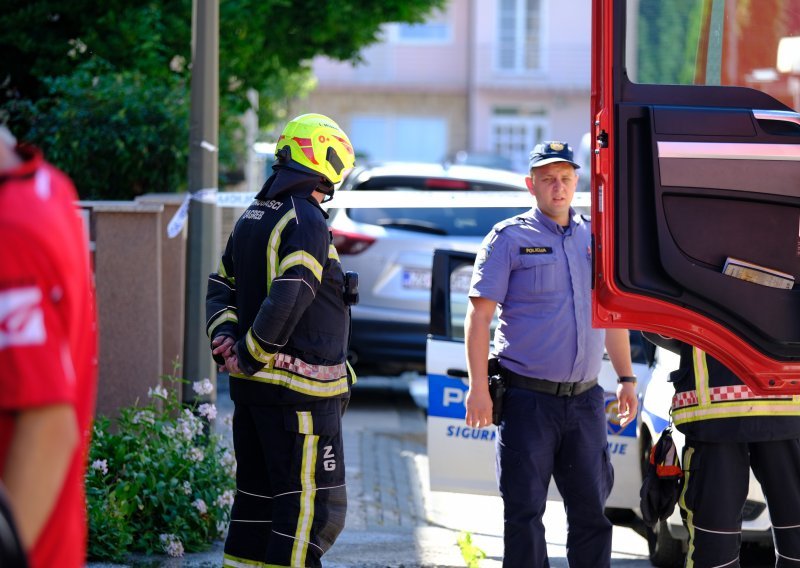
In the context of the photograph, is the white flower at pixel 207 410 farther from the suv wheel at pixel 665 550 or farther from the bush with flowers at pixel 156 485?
the suv wheel at pixel 665 550

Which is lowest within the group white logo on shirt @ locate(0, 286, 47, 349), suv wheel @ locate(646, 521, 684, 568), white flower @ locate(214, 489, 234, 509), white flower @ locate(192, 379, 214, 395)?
suv wheel @ locate(646, 521, 684, 568)

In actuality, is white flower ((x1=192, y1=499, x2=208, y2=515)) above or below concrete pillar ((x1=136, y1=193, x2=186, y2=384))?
below

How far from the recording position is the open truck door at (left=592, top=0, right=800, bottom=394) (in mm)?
3812

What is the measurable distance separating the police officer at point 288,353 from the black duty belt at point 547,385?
66 cm

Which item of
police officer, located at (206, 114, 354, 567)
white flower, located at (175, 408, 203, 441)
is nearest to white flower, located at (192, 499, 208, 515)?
white flower, located at (175, 408, 203, 441)

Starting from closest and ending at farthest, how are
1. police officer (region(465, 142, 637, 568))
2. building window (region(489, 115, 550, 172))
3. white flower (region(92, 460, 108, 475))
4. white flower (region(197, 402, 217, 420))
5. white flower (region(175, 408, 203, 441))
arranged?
police officer (region(465, 142, 637, 568))
white flower (region(92, 460, 108, 475))
white flower (region(175, 408, 203, 441))
white flower (region(197, 402, 217, 420))
building window (region(489, 115, 550, 172))

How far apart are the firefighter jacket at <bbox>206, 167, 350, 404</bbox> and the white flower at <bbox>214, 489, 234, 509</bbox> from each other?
3.69 feet

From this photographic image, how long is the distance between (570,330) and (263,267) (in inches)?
48.1

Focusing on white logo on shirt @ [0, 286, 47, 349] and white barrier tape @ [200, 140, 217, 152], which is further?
white barrier tape @ [200, 140, 217, 152]

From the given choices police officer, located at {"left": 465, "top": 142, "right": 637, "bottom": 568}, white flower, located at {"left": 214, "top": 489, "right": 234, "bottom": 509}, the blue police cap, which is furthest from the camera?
white flower, located at {"left": 214, "top": 489, "right": 234, "bottom": 509}

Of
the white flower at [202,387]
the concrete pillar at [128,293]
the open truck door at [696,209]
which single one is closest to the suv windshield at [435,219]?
the concrete pillar at [128,293]

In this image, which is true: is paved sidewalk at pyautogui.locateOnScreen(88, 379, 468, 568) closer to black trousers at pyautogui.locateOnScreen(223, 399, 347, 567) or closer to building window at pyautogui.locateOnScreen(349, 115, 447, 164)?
black trousers at pyautogui.locateOnScreen(223, 399, 347, 567)

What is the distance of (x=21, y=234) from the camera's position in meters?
2.29

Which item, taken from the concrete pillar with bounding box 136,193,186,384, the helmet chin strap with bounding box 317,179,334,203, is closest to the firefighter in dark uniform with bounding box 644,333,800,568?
the helmet chin strap with bounding box 317,179,334,203
